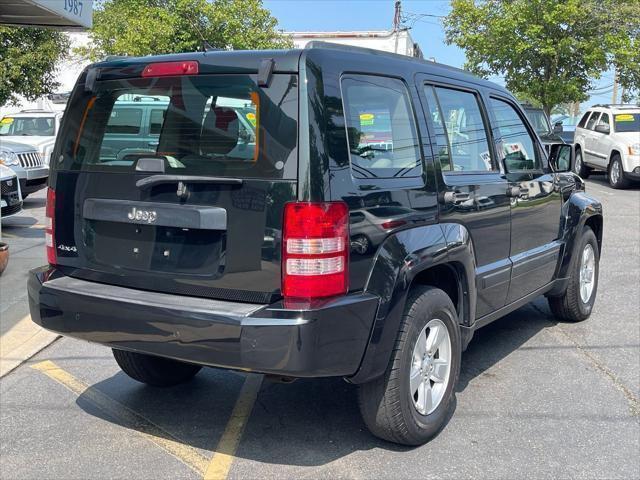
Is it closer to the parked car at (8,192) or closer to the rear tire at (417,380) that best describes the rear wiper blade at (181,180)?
the rear tire at (417,380)

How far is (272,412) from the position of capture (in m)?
4.42

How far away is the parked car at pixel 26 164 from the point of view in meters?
12.1

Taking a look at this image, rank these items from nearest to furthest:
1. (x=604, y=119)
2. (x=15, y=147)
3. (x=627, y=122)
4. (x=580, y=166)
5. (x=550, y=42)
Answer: (x=15, y=147)
(x=627, y=122)
(x=604, y=119)
(x=580, y=166)
(x=550, y=42)

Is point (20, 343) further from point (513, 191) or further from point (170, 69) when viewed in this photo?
point (513, 191)

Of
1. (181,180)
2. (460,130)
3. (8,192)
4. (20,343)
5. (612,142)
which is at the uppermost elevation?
(460,130)

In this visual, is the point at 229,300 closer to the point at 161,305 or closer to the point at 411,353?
the point at 161,305

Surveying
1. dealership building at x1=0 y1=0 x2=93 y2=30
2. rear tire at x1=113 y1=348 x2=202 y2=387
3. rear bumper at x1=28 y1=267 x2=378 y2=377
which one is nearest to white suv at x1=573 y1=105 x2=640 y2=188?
dealership building at x1=0 y1=0 x2=93 y2=30

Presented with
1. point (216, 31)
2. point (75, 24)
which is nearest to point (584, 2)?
point (216, 31)

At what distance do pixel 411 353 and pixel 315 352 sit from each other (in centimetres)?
70

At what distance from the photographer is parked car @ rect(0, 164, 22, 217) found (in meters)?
9.55

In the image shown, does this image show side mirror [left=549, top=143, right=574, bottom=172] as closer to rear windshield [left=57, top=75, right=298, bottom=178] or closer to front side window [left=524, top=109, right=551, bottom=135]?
rear windshield [left=57, top=75, right=298, bottom=178]

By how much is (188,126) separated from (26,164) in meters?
10.3

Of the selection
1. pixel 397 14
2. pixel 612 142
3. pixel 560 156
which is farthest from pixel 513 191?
pixel 397 14

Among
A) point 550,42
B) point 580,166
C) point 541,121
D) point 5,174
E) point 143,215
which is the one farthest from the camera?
point 550,42
